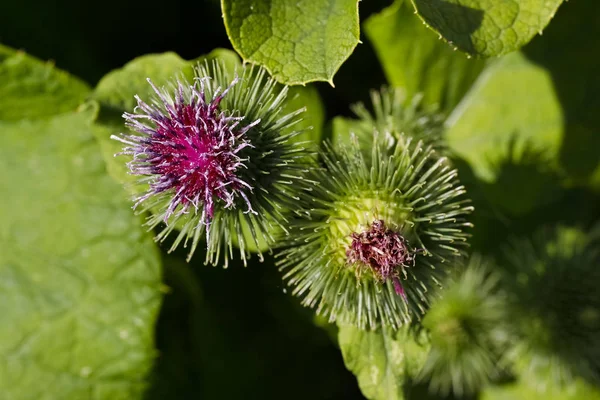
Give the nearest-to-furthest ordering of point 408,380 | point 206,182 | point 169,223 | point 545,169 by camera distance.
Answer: point 206,182
point 169,223
point 408,380
point 545,169

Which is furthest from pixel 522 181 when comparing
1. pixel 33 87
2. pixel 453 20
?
pixel 33 87

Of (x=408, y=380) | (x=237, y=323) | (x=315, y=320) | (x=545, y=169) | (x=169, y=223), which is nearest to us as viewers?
(x=169, y=223)

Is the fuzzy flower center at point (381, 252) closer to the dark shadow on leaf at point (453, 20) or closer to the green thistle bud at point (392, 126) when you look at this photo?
the green thistle bud at point (392, 126)

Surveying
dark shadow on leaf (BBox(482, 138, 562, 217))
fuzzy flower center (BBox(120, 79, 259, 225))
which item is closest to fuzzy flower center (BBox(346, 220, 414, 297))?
fuzzy flower center (BBox(120, 79, 259, 225))

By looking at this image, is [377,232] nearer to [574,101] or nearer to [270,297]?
[270,297]

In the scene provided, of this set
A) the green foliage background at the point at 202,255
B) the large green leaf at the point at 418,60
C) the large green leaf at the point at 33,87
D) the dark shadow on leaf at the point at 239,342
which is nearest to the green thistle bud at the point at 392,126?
the green foliage background at the point at 202,255

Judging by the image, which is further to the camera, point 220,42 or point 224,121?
point 220,42

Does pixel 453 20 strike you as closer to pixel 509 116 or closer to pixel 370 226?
pixel 370 226

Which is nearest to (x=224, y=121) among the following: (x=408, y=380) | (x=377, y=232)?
(x=377, y=232)
